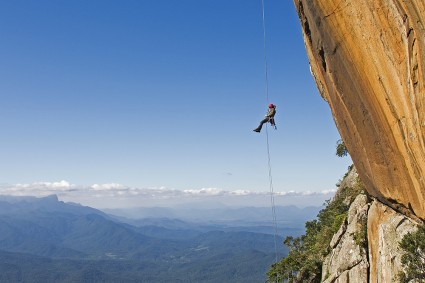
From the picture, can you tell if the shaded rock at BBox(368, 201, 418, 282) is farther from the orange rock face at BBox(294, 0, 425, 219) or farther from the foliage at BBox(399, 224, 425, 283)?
the orange rock face at BBox(294, 0, 425, 219)

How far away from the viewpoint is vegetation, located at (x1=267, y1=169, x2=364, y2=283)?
36716mm

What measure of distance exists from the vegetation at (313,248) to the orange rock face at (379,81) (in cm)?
1800

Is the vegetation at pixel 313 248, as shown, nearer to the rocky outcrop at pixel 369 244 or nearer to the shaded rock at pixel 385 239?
the rocky outcrop at pixel 369 244

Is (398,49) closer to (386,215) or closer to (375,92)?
(375,92)

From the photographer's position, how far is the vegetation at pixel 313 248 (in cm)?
3672

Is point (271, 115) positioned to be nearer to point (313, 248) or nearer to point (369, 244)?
point (369, 244)

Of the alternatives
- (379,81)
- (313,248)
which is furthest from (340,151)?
(379,81)

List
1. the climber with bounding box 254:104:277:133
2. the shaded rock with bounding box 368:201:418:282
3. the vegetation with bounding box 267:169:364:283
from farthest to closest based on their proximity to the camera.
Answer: the vegetation with bounding box 267:169:364:283, the climber with bounding box 254:104:277:133, the shaded rock with bounding box 368:201:418:282

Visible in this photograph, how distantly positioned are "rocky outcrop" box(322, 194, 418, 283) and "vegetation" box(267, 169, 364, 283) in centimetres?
490

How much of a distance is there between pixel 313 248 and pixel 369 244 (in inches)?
760

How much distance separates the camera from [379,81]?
1268 centimetres

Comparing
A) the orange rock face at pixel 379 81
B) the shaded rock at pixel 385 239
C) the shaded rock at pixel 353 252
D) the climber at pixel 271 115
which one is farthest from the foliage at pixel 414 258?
the climber at pixel 271 115

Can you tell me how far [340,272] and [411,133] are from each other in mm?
17636

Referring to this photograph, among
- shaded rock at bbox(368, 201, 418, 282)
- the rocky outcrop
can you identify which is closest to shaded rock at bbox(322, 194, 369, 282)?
the rocky outcrop
